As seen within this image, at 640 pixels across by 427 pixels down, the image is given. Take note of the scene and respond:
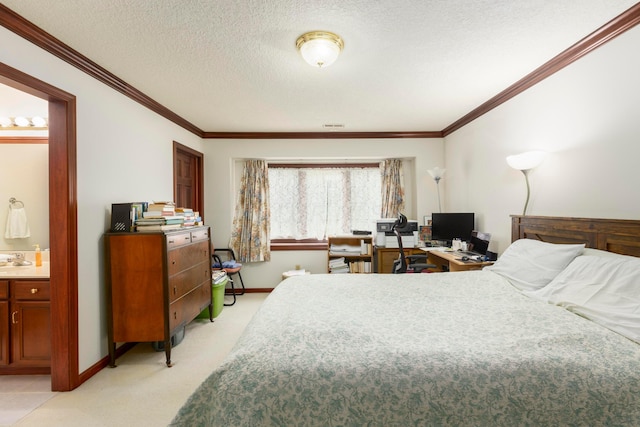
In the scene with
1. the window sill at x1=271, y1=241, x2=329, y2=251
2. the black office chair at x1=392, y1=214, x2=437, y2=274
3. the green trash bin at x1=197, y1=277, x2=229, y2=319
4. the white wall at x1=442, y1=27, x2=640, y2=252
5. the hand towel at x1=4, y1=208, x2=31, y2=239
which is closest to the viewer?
the white wall at x1=442, y1=27, x2=640, y2=252

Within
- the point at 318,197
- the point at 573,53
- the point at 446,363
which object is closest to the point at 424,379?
the point at 446,363

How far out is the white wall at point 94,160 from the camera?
206 centimetres

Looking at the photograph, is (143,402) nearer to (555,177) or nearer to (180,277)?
(180,277)

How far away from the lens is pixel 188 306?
2965 millimetres

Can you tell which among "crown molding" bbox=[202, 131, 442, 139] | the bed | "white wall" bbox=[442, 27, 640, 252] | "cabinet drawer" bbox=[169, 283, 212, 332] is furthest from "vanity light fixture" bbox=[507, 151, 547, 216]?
"cabinet drawer" bbox=[169, 283, 212, 332]

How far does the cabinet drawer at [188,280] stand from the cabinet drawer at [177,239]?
0.28 metres

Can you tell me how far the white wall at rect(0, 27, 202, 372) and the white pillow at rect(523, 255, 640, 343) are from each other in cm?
330

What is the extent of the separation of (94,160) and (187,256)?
115 cm

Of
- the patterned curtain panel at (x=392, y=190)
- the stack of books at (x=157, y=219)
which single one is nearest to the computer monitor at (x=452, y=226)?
the patterned curtain panel at (x=392, y=190)

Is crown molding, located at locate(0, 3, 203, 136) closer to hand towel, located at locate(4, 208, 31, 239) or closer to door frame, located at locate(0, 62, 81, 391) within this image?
door frame, located at locate(0, 62, 81, 391)

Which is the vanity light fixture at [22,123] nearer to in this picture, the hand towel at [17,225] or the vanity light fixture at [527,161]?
the hand towel at [17,225]

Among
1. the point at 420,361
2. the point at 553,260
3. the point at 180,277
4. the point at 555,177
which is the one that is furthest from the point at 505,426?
the point at 180,277

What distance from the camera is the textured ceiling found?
5.76 ft

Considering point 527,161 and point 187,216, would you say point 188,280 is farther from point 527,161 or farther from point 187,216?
point 527,161
